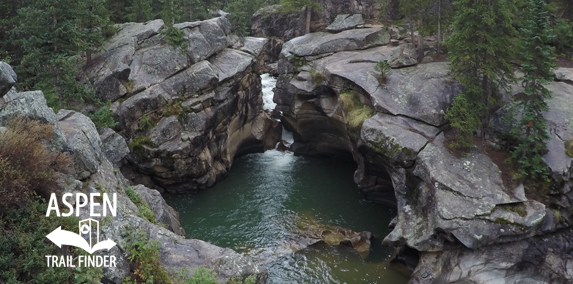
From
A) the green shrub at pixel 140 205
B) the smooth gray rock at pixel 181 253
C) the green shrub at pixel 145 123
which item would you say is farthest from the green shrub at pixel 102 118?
the smooth gray rock at pixel 181 253

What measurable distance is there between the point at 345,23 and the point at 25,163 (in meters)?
32.1

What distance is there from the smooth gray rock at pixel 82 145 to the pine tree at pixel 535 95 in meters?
20.0

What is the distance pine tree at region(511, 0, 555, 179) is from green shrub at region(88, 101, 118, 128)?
80.2ft

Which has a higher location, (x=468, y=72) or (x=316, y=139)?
(x=468, y=72)

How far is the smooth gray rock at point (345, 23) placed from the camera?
36875 millimetres

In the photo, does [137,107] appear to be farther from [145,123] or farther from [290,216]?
[290,216]

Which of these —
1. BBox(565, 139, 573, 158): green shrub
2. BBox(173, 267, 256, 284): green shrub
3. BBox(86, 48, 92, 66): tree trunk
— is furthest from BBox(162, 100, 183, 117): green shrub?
BBox(565, 139, 573, 158): green shrub

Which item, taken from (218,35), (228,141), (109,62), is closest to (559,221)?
(228,141)

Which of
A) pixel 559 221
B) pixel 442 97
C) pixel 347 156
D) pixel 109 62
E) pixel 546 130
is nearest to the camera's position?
pixel 559 221

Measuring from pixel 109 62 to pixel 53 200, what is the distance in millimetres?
21406

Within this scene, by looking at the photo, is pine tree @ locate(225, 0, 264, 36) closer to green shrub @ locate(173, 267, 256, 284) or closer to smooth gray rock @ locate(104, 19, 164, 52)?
smooth gray rock @ locate(104, 19, 164, 52)

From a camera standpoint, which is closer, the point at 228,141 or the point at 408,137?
the point at 408,137

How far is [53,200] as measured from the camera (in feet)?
37.7

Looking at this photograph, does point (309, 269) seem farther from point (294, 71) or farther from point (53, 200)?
point (294, 71)
